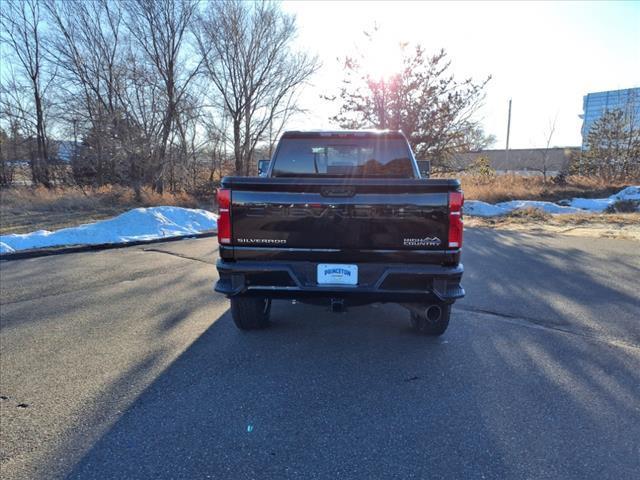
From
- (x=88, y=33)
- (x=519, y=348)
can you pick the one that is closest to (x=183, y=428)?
(x=519, y=348)

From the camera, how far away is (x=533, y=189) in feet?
74.1

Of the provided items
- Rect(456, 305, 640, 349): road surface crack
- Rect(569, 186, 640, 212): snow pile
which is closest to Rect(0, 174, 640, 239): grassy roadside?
Rect(569, 186, 640, 212): snow pile

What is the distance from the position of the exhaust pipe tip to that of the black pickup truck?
0.43 ft

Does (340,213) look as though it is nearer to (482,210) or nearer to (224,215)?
(224,215)

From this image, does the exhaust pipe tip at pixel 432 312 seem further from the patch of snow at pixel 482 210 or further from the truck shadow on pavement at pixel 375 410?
the patch of snow at pixel 482 210

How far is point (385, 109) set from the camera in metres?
19.1

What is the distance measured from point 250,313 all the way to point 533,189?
881 inches

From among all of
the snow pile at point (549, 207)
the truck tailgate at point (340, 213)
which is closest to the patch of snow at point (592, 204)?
the snow pile at point (549, 207)

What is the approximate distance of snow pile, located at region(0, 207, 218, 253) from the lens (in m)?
9.26

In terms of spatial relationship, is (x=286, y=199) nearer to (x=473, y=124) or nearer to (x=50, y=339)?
(x=50, y=339)

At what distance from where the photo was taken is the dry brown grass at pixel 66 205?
12.5m

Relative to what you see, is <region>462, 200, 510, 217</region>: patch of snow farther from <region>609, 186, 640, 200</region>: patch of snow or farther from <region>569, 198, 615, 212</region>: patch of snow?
<region>609, 186, 640, 200</region>: patch of snow

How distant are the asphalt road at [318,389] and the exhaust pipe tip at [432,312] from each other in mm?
322

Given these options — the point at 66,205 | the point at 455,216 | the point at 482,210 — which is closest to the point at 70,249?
the point at 66,205
